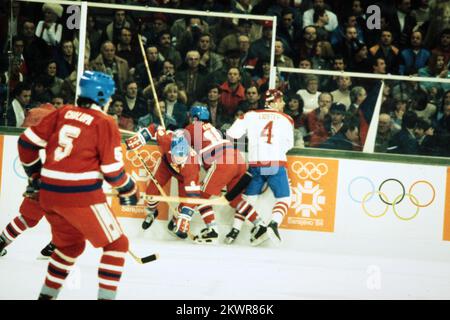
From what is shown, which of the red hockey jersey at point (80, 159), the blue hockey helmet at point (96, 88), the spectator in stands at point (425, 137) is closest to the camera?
the red hockey jersey at point (80, 159)

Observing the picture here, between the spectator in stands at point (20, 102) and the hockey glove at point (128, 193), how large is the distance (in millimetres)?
3419

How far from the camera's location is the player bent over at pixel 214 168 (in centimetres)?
674

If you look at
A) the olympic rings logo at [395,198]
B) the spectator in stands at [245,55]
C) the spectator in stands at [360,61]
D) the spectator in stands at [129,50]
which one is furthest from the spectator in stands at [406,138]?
the spectator in stands at [129,50]

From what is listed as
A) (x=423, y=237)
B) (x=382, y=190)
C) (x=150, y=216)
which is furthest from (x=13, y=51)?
(x=423, y=237)

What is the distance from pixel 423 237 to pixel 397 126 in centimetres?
105

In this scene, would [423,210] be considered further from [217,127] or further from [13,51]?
[13,51]

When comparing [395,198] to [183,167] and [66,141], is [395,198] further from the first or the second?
[66,141]

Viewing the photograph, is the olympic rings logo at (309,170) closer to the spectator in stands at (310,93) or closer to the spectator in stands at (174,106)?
the spectator in stands at (310,93)

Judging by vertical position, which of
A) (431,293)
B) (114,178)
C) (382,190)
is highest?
(114,178)

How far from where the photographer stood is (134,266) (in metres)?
5.43

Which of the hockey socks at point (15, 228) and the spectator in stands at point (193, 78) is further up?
the spectator in stands at point (193, 78)

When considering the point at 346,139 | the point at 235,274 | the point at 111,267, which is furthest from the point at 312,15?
the point at 111,267

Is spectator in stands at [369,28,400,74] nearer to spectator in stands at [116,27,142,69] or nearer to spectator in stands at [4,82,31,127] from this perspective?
spectator in stands at [116,27,142,69]

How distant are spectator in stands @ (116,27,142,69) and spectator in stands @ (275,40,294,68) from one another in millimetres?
1349
